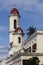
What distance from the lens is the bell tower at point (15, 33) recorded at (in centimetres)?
8619

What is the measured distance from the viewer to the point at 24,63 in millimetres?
63781

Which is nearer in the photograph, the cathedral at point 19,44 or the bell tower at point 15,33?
the cathedral at point 19,44

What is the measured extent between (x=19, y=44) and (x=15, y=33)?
11.4 ft

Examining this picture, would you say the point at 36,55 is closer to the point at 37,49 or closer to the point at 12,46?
the point at 37,49

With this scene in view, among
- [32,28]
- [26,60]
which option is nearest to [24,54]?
[26,60]

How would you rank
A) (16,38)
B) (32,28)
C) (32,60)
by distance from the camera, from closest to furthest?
(32,60), (16,38), (32,28)

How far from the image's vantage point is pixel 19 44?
87875mm

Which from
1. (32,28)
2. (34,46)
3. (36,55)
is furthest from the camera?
(32,28)

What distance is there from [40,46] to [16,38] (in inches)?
875

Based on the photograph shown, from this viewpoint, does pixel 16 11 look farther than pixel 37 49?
Yes

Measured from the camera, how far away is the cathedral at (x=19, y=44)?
6412 centimetres

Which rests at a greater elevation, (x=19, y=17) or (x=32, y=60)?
(x=19, y=17)

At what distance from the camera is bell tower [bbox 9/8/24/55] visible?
283 ft

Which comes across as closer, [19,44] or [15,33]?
[15,33]
